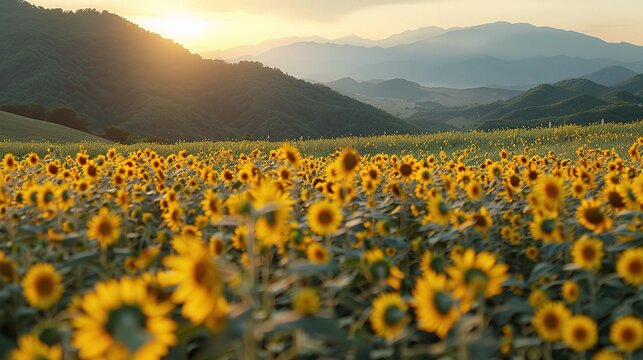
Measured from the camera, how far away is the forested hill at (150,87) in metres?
125

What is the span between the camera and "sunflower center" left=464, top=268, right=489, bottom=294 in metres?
2.27

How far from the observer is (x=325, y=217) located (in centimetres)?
370

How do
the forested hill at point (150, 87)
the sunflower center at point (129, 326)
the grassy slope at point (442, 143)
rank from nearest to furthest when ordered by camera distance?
the sunflower center at point (129, 326) → the grassy slope at point (442, 143) → the forested hill at point (150, 87)

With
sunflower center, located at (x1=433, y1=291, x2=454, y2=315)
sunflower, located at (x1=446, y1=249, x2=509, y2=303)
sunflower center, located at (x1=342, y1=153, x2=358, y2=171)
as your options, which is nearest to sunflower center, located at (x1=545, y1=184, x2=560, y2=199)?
sunflower center, located at (x1=342, y1=153, x2=358, y2=171)

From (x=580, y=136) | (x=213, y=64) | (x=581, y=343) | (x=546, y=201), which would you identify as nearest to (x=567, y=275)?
(x=546, y=201)

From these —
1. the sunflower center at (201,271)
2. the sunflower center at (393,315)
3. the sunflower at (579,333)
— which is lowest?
the sunflower at (579,333)

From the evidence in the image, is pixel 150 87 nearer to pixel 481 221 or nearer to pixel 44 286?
pixel 481 221

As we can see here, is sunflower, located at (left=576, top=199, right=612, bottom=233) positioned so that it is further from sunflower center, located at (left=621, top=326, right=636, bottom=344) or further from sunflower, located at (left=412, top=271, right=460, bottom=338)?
sunflower, located at (left=412, top=271, right=460, bottom=338)

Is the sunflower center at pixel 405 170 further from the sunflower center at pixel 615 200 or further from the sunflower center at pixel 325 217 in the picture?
the sunflower center at pixel 325 217

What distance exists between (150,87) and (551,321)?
478ft

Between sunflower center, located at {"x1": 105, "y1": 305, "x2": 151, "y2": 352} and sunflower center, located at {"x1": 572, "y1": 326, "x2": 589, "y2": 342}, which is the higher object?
sunflower center, located at {"x1": 105, "y1": 305, "x2": 151, "y2": 352}

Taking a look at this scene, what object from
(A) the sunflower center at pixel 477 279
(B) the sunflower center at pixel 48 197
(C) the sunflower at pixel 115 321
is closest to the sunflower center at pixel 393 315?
(A) the sunflower center at pixel 477 279

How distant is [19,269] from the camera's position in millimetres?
3541

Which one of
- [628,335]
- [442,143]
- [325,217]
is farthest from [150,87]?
[628,335]
